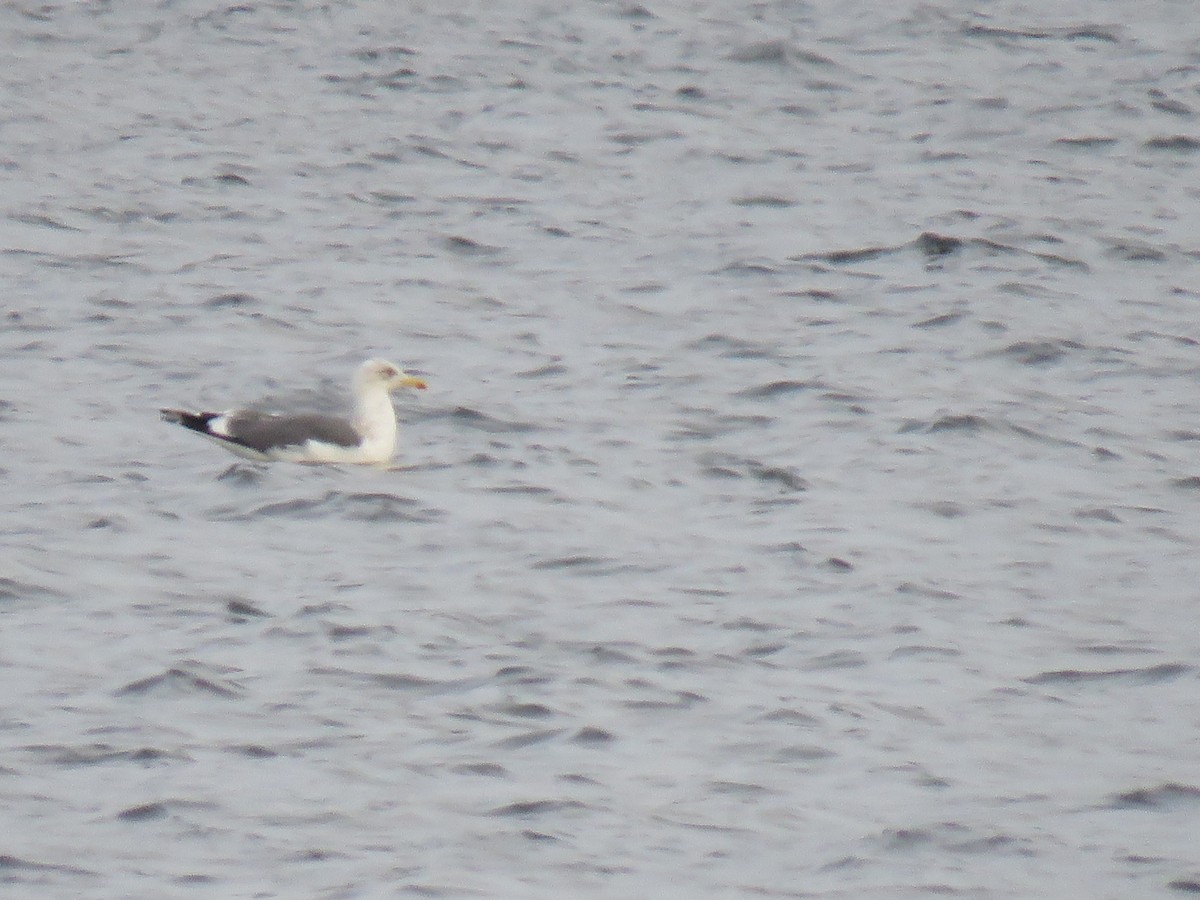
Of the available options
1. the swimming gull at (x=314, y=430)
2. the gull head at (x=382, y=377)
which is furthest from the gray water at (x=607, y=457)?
the gull head at (x=382, y=377)

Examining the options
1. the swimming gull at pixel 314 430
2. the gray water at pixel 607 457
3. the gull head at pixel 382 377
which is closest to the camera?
the gray water at pixel 607 457

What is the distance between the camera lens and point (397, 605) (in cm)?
1071

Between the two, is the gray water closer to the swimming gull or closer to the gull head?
the swimming gull

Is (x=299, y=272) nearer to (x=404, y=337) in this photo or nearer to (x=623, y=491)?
(x=404, y=337)

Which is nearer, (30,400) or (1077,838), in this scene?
(1077,838)

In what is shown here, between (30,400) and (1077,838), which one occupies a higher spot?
(1077,838)

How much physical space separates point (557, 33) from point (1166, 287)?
926cm

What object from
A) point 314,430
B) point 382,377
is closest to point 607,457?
point 382,377

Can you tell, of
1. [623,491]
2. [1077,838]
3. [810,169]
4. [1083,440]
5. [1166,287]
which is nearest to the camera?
[1077,838]

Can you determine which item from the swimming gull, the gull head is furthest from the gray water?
the gull head

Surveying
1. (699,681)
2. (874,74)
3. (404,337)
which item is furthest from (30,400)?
(874,74)

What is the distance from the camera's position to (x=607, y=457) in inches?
522

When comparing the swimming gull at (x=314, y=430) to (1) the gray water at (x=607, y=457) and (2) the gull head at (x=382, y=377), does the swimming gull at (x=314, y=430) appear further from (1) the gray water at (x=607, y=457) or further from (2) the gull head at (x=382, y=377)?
(1) the gray water at (x=607, y=457)

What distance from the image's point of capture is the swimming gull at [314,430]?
513 inches
